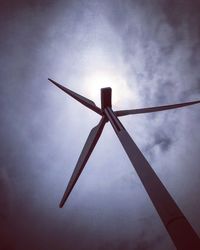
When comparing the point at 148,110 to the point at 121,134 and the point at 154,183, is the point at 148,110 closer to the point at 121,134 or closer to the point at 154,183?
the point at 121,134

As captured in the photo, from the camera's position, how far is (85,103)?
79.3 feet

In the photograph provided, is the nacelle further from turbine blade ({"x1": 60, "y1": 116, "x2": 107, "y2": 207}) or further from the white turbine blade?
the white turbine blade

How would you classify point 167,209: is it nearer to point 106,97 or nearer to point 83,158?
point 83,158

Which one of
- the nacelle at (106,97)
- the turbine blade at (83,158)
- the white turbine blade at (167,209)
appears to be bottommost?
the white turbine blade at (167,209)

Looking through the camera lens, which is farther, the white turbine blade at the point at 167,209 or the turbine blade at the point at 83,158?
the turbine blade at the point at 83,158

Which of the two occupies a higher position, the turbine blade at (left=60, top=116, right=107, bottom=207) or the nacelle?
the nacelle

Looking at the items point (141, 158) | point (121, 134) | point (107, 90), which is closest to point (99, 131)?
point (107, 90)

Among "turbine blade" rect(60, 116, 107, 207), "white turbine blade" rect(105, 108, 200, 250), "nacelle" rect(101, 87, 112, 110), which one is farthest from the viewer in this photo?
"nacelle" rect(101, 87, 112, 110)

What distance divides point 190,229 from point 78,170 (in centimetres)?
1126

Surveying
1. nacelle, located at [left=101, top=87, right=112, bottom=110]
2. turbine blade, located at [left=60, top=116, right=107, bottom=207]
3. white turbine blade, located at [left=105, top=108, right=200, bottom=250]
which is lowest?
white turbine blade, located at [left=105, top=108, right=200, bottom=250]

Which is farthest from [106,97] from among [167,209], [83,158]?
[167,209]

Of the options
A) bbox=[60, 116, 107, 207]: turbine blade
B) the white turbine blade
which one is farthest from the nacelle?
the white turbine blade

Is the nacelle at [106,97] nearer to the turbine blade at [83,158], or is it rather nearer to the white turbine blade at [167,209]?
the turbine blade at [83,158]

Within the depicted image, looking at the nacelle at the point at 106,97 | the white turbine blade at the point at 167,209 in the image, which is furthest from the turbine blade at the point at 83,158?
the white turbine blade at the point at 167,209
